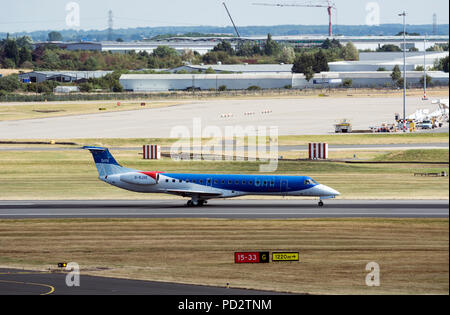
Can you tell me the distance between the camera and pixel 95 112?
171 metres

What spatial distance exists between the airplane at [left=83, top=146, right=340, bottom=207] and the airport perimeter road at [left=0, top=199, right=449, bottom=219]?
114 centimetres

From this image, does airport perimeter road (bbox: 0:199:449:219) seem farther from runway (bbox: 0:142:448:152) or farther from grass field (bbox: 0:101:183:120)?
grass field (bbox: 0:101:183:120)

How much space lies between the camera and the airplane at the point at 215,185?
63625mm

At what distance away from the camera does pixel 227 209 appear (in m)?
62.4

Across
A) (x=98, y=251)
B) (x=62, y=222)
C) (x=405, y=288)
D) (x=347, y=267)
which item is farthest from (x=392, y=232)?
(x=62, y=222)

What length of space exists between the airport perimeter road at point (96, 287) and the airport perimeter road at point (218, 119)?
85289mm

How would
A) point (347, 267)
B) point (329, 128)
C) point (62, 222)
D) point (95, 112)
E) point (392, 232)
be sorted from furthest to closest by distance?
1. point (95, 112)
2. point (329, 128)
3. point (62, 222)
4. point (392, 232)
5. point (347, 267)

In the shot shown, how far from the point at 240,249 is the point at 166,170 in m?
40.9

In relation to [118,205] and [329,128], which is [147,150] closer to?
[118,205]
